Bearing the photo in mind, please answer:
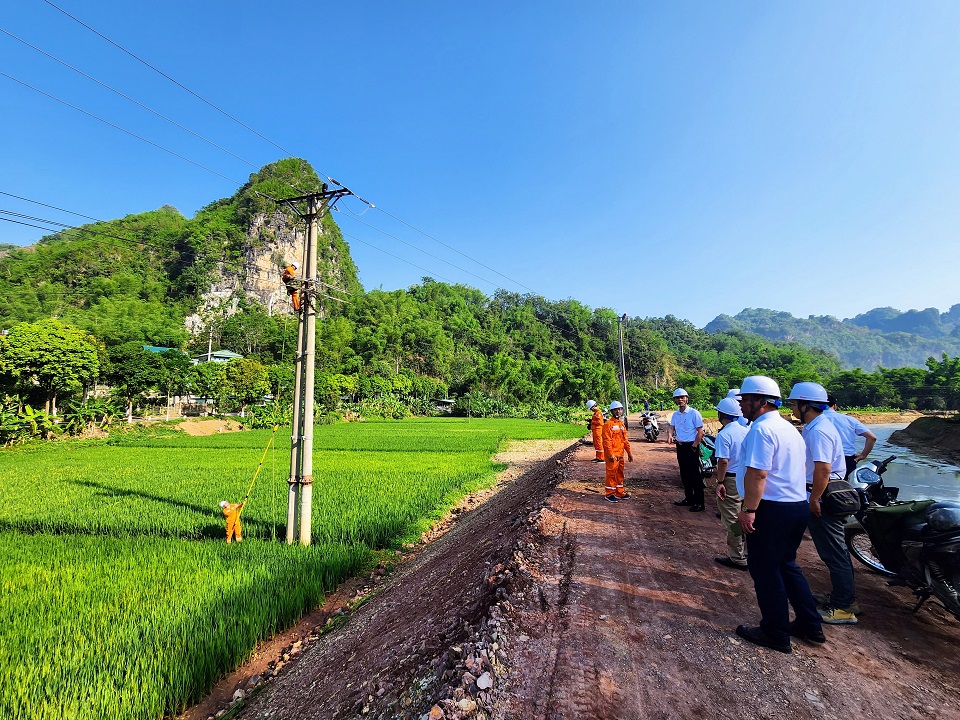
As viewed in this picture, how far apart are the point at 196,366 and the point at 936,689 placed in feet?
129

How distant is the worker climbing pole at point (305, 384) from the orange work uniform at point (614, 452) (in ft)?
15.3

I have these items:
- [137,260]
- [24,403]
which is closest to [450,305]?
[137,260]

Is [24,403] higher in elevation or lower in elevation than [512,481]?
higher

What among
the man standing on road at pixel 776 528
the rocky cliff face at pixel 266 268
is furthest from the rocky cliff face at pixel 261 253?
the man standing on road at pixel 776 528

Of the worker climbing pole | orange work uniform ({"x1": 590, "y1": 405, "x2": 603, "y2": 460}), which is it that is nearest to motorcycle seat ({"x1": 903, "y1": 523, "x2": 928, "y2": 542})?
orange work uniform ({"x1": 590, "y1": 405, "x2": 603, "y2": 460})

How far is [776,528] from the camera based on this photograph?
2.79 meters

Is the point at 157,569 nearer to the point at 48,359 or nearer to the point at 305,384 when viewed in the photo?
the point at 305,384

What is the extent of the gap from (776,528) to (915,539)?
4.89 ft

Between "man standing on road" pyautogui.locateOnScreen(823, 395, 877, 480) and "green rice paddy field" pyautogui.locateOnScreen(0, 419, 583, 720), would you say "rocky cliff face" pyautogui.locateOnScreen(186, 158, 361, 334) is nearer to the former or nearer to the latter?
"green rice paddy field" pyautogui.locateOnScreen(0, 419, 583, 720)

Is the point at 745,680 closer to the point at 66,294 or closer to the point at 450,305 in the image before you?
the point at 66,294

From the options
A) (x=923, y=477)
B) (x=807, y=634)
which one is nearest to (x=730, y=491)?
(x=807, y=634)

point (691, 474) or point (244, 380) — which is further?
point (244, 380)

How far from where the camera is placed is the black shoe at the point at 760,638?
276 cm

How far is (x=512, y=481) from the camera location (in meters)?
12.7
